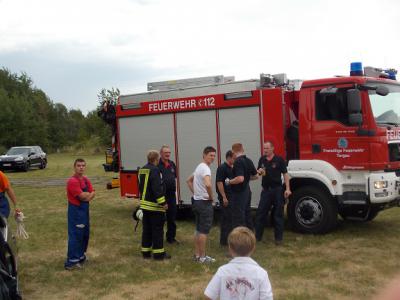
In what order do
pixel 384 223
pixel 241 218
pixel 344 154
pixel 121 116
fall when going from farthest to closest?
pixel 121 116 → pixel 384 223 → pixel 344 154 → pixel 241 218

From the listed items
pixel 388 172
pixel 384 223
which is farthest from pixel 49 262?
pixel 384 223

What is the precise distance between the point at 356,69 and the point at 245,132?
2.22m

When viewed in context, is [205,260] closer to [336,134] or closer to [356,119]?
[336,134]

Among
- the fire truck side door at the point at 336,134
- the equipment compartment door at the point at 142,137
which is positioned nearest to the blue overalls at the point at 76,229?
the equipment compartment door at the point at 142,137

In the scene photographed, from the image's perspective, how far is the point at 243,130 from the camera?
9555 mm

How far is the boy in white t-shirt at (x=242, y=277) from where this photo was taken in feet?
10.7

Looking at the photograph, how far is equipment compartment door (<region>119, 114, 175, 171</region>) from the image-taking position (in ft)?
35.1

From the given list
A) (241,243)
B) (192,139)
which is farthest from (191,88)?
(241,243)

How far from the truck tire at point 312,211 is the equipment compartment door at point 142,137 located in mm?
2837

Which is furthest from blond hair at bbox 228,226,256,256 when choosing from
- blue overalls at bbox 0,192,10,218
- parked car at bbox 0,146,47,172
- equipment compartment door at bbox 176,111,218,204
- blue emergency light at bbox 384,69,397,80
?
parked car at bbox 0,146,47,172

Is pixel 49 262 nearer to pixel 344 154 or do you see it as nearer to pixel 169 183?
pixel 169 183

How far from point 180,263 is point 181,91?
4.15 meters

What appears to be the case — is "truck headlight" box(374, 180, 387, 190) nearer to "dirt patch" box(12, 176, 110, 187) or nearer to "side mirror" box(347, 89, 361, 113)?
"side mirror" box(347, 89, 361, 113)

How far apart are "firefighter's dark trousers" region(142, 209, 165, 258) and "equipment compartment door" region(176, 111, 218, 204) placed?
2.61 m
